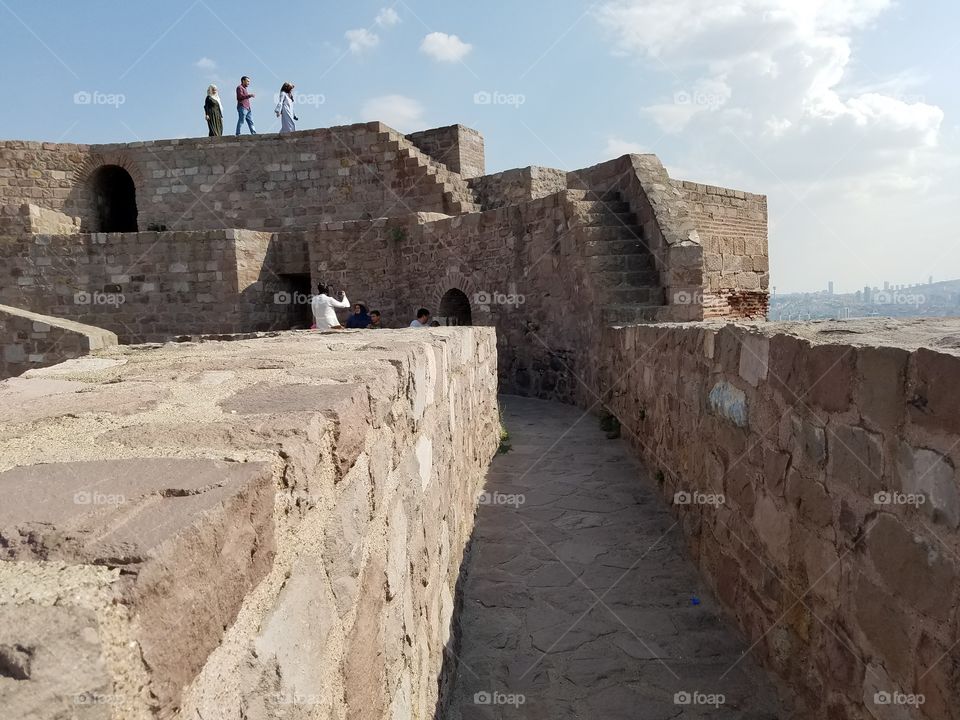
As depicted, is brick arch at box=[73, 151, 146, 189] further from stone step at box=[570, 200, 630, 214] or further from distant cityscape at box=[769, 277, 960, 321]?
distant cityscape at box=[769, 277, 960, 321]

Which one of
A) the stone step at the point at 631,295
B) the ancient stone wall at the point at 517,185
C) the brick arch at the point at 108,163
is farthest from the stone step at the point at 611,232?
the brick arch at the point at 108,163

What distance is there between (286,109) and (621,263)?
1221cm

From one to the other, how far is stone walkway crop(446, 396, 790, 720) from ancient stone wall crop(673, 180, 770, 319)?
5957 millimetres

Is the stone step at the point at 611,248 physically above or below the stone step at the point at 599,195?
below

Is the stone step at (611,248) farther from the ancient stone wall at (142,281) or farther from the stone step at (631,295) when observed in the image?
the ancient stone wall at (142,281)

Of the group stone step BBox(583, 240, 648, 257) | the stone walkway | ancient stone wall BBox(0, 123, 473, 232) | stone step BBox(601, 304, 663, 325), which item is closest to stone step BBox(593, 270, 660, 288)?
stone step BBox(583, 240, 648, 257)

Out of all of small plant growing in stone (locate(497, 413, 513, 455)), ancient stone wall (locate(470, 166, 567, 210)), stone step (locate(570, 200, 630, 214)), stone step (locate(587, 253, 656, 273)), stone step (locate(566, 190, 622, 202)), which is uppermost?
ancient stone wall (locate(470, 166, 567, 210))

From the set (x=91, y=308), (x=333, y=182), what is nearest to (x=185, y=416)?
(x=91, y=308)

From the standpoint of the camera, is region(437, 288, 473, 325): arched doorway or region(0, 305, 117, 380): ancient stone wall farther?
region(437, 288, 473, 325): arched doorway

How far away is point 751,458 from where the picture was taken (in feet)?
10.1

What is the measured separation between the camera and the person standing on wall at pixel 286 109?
17.0 meters

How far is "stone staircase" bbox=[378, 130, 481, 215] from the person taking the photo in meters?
14.3

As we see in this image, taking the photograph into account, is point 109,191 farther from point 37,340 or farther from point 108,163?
point 37,340

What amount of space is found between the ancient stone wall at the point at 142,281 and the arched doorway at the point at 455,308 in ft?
13.1
